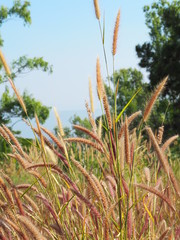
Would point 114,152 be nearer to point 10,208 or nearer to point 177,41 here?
point 10,208

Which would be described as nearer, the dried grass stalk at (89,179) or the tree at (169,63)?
the dried grass stalk at (89,179)

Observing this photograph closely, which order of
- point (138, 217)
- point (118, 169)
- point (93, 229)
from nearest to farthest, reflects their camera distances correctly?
point (118, 169), point (93, 229), point (138, 217)

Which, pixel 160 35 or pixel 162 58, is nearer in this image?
pixel 162 58

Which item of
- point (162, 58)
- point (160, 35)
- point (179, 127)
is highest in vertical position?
point (160, 35)

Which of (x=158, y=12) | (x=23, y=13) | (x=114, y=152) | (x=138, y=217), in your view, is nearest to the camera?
(x=114, y=152)

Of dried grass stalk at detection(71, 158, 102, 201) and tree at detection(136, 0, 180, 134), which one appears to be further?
tree at detection(136, 0, 180, 134)

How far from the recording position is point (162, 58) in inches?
918

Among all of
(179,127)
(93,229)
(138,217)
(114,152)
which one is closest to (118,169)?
(114,152)

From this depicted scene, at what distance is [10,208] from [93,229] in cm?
47

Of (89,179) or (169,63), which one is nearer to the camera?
(89,179)

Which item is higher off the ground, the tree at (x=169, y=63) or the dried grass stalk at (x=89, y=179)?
the tree at (x=169, y=63)

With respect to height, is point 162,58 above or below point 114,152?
above

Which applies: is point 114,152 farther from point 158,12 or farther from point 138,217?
point 158,12

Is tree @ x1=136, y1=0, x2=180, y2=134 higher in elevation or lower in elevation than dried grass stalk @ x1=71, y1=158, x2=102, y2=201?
higher
